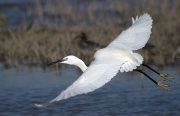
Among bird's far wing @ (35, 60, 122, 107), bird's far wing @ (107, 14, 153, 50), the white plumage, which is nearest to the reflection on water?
the white plumage

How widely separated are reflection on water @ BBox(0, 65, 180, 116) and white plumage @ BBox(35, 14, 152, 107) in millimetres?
721

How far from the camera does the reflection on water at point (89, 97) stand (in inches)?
294

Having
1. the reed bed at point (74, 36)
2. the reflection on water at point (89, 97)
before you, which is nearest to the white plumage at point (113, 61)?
the reflection on water at point (89, 97)

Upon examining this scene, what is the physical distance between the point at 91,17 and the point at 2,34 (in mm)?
3037

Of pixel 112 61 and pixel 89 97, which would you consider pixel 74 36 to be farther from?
pixel 112 61

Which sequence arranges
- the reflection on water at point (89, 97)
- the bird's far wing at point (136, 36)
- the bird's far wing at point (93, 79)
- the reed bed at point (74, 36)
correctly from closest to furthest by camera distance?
the bird's far wing at point (93, 79)
the bird's far wing at point (136, 36)
the reflection on water at point (89, 97)
the reed bed at point (74, 36)

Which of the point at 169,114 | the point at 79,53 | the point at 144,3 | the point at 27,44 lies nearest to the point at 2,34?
the point at 27,44

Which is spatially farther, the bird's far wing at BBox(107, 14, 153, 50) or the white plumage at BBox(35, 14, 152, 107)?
the bird's far wing at BBox(107, 14, 153, 50)

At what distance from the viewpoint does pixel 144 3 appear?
1562 centimetres

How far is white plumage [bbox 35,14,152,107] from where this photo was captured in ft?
18.8

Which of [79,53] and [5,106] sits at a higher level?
[79,53]

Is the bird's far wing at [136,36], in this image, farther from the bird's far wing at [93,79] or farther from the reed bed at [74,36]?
the reed bed at [74,36]

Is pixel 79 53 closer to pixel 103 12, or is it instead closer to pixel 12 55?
pixel 12 55

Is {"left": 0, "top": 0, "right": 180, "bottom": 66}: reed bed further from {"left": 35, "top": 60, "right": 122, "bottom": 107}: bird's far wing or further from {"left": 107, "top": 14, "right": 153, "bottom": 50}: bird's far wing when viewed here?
{"left": 35, "top": 60, "right": 122, "bottom": 107}: bird's far wing
